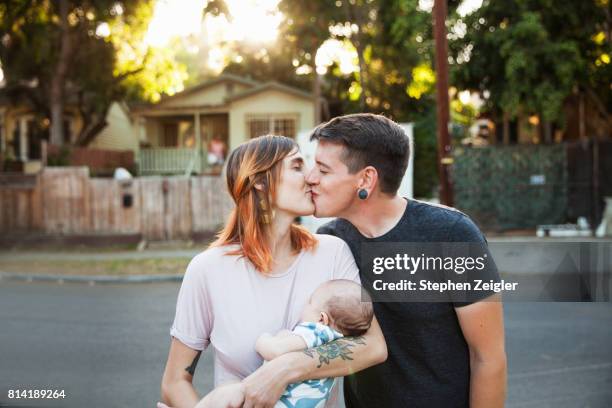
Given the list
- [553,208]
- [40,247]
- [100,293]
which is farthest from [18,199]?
[553,208]

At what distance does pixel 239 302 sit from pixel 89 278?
10.4m

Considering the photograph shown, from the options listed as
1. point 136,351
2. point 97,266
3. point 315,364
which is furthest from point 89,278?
point 315,364

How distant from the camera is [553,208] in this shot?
1706 centimetres

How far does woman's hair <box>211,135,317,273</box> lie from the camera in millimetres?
2520

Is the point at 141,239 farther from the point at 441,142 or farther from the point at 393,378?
the point at 393,378

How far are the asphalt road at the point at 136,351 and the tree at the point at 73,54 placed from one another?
57.2ft

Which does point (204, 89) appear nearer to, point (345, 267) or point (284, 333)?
point (345, 267)

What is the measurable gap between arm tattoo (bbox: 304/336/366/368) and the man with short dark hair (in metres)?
0.21

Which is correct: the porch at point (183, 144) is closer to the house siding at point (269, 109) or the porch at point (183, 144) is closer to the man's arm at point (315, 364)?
the house siding at point (269, 109)

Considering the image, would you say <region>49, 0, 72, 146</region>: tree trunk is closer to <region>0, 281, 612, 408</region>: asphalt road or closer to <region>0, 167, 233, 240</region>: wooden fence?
<region>0, 167, 233, 240</region>: wooden fence

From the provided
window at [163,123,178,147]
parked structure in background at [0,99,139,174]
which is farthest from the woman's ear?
window at [163,123,178,147]

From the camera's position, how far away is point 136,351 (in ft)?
22.4

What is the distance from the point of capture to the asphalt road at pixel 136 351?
5.39m

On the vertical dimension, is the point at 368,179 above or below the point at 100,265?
above
